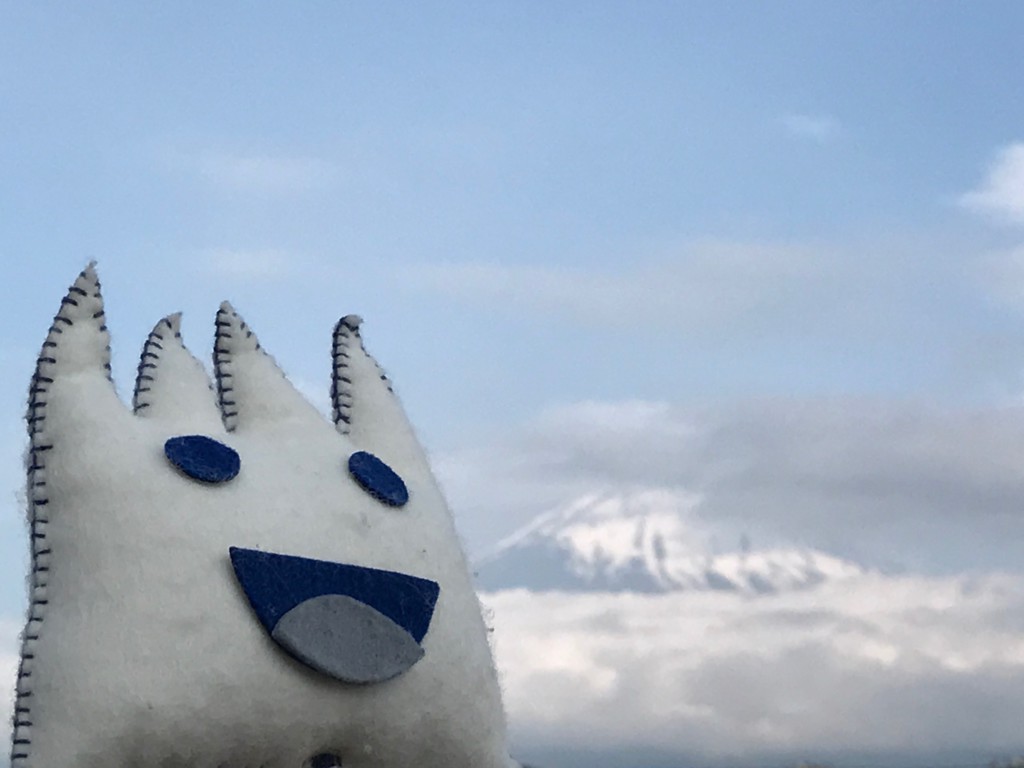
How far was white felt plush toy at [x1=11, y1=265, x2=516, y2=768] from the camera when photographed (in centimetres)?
1027

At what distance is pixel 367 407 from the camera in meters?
13.1

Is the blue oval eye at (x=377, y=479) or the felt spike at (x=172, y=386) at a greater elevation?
the felt spike at (x=172, y=386)

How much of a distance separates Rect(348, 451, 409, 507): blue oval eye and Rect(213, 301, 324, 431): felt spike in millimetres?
583

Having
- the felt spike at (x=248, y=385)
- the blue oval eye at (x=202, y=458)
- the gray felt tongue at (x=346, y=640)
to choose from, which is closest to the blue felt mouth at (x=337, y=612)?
the gray felt tongue at (x=346, y=640)

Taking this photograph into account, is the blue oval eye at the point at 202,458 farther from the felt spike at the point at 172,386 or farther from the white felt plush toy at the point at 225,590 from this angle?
the felt spike at the point at 172,386

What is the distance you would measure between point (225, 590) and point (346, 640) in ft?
3.19

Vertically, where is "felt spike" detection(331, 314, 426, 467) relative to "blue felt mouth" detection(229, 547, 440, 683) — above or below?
above

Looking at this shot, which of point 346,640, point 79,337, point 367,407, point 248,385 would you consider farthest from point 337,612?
point 79,337

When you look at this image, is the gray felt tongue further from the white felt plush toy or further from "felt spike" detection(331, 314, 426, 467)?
"felt spike" detection(331, 314, 426, 467)

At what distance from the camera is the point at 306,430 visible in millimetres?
12289

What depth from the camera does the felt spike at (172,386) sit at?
11.9m

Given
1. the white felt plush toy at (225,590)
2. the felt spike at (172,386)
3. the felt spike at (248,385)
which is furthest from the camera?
the felt spike at (248,385)

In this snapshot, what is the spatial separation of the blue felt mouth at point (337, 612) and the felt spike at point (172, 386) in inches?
62.7

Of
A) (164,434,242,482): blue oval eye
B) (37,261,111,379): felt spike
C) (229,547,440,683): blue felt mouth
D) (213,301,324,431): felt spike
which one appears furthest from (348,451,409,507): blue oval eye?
(37,261,111,379): felt spike
